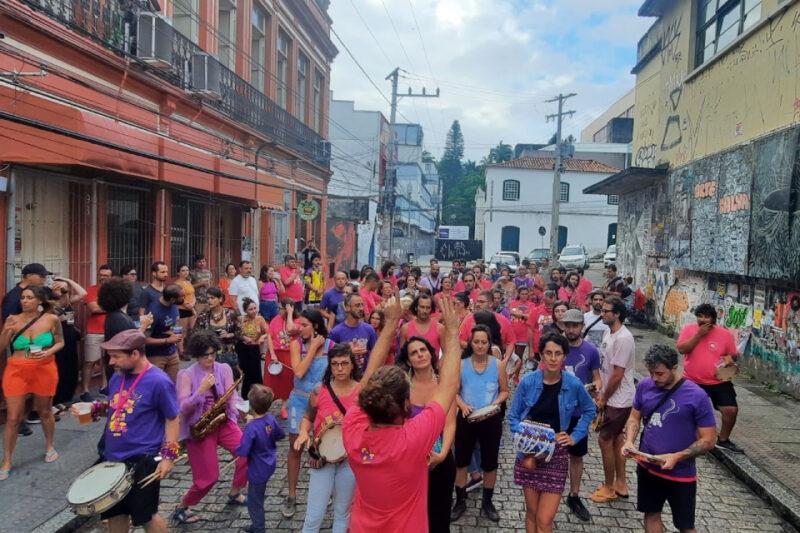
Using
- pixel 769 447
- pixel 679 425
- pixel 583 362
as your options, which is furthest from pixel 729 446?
pixel 679 425

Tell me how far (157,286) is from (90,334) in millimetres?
1065

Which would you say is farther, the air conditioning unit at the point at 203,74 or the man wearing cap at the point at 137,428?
the air conditioning unit at the point at 203,74

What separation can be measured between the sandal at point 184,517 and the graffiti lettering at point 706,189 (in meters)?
11.5

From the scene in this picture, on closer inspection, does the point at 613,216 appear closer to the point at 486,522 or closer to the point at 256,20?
the point at 256,20

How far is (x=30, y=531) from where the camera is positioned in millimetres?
4570

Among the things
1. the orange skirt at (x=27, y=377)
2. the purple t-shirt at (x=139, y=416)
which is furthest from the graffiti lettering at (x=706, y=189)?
the orange skirt at (x=27, y=377)

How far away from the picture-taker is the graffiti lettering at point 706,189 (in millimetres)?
12359

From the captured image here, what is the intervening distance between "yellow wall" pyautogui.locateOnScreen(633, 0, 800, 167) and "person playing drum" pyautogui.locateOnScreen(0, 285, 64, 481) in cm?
1046

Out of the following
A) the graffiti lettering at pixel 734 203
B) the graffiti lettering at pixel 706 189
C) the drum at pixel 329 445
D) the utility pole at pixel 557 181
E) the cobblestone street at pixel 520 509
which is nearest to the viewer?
the drum at pixel 329 445

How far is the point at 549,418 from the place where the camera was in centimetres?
435

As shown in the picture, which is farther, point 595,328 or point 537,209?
point 537,209

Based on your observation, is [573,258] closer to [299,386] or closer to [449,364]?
[299,386]

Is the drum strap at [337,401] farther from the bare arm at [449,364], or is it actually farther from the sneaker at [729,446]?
the sneaker at [729,446]

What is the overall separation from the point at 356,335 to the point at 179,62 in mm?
7657
